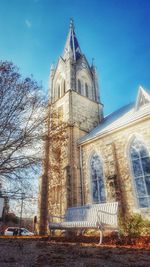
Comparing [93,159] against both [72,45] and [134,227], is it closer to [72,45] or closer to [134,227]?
[134,227]

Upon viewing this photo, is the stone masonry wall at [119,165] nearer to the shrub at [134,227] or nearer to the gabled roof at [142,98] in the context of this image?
the shrub at [134,227]

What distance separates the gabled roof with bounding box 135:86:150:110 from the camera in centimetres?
1405

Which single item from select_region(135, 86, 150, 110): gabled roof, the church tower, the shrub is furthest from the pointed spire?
the shrub

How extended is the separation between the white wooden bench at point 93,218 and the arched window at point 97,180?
154 inches

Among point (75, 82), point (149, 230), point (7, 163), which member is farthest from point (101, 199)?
point (75, 82)

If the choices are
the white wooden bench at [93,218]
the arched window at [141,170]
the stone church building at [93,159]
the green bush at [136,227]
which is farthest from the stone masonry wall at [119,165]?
the white wooden bench at [93,218]

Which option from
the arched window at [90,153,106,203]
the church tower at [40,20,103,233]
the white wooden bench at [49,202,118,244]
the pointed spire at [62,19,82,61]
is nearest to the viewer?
the white wooden bench at [49,202,118,244]

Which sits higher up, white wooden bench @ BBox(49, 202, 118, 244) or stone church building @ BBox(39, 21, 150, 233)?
stone church building @ BBox(39, 21, 150, 233)

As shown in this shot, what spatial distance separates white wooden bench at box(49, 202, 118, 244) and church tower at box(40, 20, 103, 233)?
4.09m

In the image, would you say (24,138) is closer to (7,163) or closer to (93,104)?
(7,163)

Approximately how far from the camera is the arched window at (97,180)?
13.2 m

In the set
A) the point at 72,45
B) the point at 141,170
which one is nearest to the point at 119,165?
the point at 141,170

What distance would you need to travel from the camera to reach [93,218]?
7977 mm

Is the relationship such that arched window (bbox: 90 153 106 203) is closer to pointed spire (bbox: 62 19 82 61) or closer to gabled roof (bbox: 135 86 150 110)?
gabled roof (bbox: 135 86 150 110)
